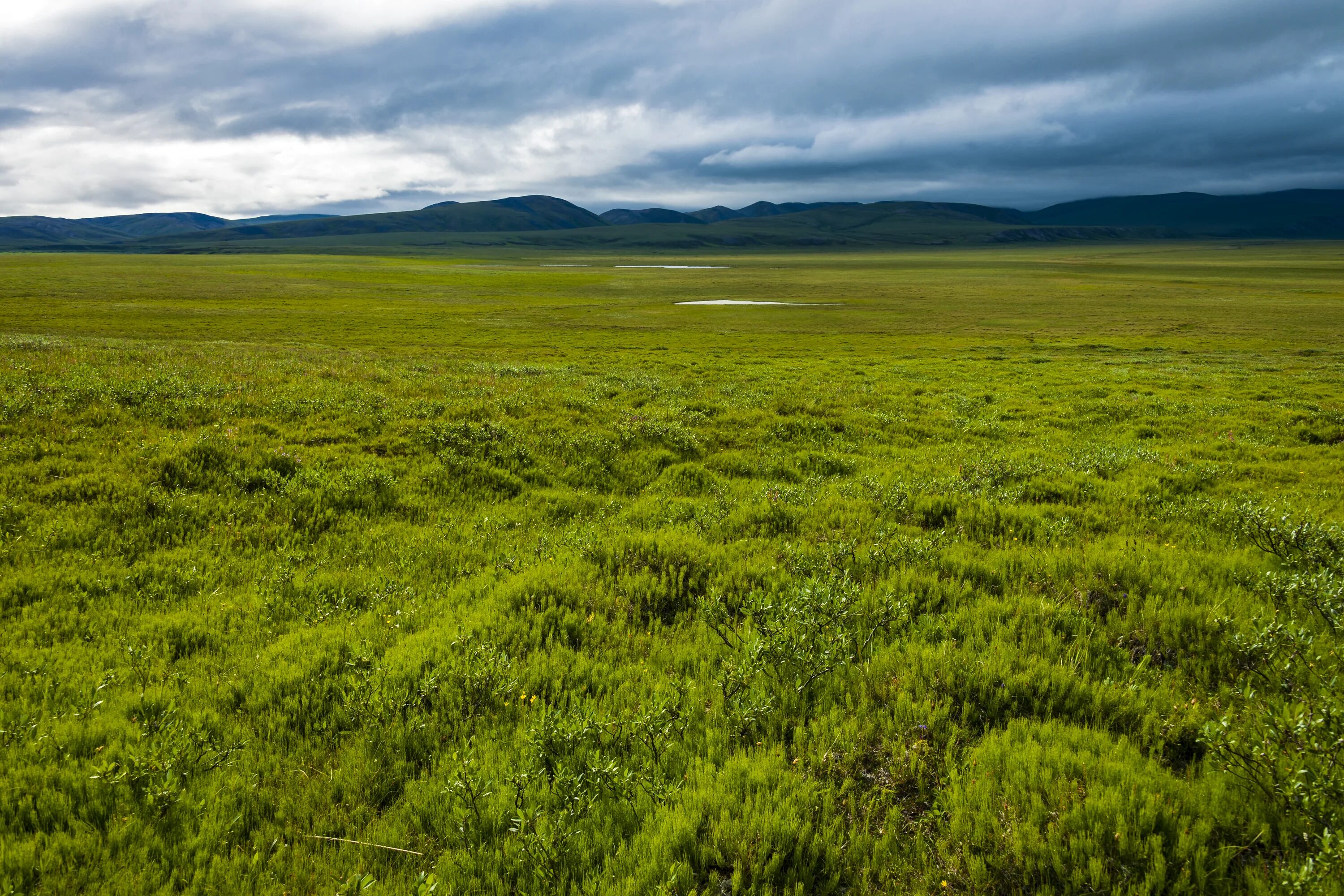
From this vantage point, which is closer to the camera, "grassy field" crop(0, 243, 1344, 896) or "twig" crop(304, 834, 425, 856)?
"grassy field" crop(0, 243, 1344, 896)

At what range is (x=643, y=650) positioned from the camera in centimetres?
609

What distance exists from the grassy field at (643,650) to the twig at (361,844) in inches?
0.7

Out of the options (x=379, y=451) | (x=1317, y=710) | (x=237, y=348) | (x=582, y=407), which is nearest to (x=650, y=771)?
(x=1317, y=710)

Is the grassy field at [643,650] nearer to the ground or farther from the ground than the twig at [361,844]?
farther from the ground

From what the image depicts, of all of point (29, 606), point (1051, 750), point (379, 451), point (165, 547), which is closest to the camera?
point (1051, 750)

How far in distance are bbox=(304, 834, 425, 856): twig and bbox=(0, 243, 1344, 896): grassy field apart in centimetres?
2

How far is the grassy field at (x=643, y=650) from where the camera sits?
3.65m

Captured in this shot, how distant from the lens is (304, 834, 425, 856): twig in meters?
3.77

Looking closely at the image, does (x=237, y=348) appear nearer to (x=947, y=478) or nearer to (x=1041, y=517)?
(x=947, y=478)

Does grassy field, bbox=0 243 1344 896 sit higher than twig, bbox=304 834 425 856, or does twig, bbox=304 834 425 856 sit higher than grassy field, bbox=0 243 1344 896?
grassy field, bbox=0 243 1344 896

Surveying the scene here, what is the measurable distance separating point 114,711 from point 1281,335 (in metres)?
74.7

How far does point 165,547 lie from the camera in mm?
8008

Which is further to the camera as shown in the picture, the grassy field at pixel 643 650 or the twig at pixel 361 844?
the twig at pixel 361 844

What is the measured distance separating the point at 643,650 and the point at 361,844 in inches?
109
